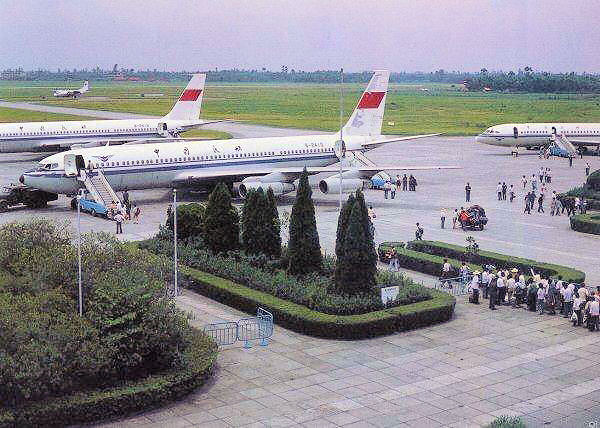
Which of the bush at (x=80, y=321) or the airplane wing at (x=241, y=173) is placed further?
the airplane wing at (x=241, y=173)

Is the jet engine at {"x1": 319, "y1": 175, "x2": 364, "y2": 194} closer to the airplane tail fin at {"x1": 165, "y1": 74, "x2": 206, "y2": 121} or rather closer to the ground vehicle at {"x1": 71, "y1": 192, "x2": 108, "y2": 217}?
the ground vehicle at {"x1": 71, "y1": 192, "x2": 108, "y2": 217}

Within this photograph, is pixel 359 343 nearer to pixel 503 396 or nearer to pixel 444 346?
pixel 444 346

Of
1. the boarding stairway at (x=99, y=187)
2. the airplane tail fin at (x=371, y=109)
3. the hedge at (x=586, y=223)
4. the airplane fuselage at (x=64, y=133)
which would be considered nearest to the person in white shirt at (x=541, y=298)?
the hedge at (x=586, y=223)

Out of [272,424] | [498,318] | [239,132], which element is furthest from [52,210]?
[239,132]

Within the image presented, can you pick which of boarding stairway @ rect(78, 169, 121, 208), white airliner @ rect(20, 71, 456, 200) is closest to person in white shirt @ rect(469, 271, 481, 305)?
white airliner @ rect(20, 71, 456, 200)

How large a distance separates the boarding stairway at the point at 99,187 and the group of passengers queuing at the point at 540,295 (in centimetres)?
2548

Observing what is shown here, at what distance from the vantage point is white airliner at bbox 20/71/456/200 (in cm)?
5188

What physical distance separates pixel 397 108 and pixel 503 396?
6451 inches

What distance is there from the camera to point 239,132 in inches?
4577

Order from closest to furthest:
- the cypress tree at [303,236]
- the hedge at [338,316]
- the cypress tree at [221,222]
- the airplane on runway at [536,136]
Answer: the hedge at [338,316], the cypress tree at [303,236], the cypress tree at [221,222], the airplane on runway at [536,136]

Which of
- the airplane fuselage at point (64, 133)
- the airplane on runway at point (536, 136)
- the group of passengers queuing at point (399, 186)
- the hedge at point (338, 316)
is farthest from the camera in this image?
the airplane on runway at point (536, 136)

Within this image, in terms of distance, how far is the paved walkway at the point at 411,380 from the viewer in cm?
2098

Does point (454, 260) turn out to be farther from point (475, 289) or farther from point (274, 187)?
point (274, 187)

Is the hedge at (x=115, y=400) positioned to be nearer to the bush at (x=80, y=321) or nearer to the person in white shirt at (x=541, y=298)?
the bush at (x=80, y=321)
